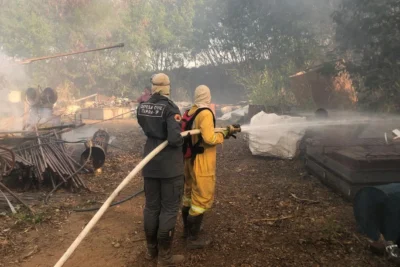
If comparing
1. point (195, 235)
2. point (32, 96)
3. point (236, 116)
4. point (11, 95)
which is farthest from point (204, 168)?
point (236, 116)

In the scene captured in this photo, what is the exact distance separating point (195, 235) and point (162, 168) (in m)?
1.00

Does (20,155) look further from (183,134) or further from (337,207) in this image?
(337,207)

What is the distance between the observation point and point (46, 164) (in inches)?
211

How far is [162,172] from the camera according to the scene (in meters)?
3.15

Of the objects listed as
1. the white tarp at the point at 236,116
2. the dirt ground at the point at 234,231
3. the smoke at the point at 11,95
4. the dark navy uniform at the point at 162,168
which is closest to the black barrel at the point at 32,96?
the smoke at the point at 11,95

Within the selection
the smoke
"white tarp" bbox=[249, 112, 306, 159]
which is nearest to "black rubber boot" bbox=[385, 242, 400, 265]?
"white tarp" bbox=[249, 112, 306, 159]

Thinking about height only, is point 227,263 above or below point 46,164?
below

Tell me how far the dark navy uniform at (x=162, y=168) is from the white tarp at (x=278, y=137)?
11.4ft

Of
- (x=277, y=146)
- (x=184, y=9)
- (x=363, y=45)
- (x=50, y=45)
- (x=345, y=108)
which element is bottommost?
(x=277, y=146)

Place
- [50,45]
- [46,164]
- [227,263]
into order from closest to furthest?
1. [227,263]
2. [46,164]
3. [50,45]

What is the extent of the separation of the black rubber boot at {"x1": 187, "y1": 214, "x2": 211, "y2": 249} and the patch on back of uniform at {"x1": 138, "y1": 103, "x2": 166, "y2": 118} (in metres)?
1.29

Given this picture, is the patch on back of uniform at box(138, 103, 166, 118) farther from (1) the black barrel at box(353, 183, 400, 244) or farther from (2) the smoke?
(2) the smoke

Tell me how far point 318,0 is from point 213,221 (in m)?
16.9

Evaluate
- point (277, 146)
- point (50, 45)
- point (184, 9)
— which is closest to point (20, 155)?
point (277, 146)
